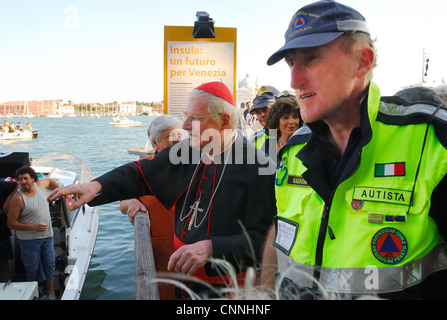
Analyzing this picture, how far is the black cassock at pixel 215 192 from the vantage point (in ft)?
6.49

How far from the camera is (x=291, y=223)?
1.53m

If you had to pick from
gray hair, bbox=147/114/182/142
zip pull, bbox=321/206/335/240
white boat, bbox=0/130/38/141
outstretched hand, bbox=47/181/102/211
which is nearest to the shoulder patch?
zip pull, bbox=321/206/335/240

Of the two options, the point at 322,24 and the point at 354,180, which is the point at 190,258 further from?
the point at 322,24

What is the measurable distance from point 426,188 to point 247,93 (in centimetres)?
8454

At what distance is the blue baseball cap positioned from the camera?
4.59 ft

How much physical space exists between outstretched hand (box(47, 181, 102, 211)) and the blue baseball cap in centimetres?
133

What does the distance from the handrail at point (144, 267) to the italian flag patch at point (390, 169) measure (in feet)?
3.00

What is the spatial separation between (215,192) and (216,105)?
57 cm

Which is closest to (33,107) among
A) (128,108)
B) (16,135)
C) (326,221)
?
(128,108)

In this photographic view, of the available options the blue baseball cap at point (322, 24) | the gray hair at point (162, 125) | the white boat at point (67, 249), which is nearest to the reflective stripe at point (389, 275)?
the blue baseball cap at point (322, 24)

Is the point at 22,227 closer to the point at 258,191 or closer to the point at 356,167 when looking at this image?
the point at 258,191

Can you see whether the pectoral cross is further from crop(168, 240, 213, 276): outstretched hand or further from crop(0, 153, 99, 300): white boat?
crop(0, 153, 99, 300): white boat

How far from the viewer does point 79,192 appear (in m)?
2.12
